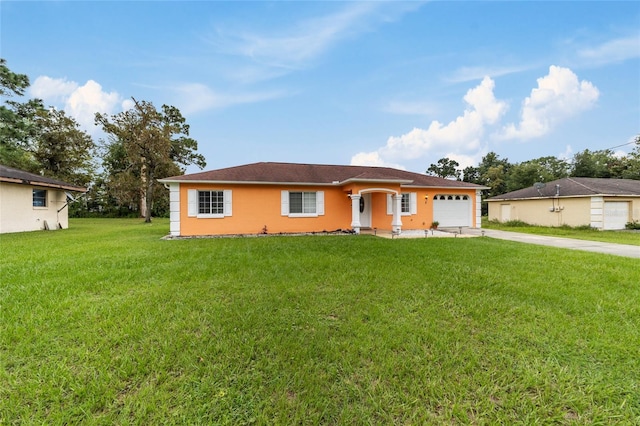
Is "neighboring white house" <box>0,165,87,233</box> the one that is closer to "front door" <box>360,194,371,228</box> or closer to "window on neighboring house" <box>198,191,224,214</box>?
"window on neighboring house" <box>198,191,224,214</box>

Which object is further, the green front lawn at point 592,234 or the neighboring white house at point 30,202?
the neighboring white house at point 30,202

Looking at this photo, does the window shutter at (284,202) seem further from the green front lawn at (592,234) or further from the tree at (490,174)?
the tree at (490,174)

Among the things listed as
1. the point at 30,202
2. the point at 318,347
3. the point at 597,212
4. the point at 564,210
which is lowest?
the point at 318,347

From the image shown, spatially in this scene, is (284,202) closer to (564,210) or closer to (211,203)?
(211,203)

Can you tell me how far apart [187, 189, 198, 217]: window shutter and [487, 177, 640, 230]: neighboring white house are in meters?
22.0

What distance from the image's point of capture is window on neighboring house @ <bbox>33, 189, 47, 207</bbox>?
1455 centimetres

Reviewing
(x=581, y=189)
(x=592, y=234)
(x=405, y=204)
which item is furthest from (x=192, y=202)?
(x=581, y=189)

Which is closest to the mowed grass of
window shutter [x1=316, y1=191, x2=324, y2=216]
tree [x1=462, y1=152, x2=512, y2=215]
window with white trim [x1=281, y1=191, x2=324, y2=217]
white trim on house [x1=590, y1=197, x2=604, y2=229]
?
window with white trim [x1=281, y1=191, x2=324, y2=217]

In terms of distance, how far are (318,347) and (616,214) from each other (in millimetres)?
22628

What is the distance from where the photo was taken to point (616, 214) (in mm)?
16484

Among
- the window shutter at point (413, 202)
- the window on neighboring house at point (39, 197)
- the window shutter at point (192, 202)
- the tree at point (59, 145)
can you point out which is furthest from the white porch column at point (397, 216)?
the tree at point (59, 145)

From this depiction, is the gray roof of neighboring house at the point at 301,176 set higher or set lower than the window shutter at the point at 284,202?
higher

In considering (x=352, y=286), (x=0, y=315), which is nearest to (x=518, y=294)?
(x=352, y=286)

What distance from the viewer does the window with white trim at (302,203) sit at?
13.1 metres
